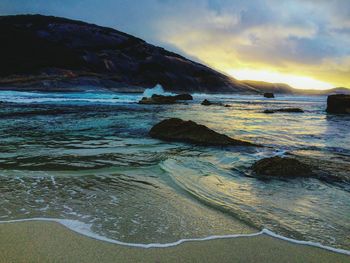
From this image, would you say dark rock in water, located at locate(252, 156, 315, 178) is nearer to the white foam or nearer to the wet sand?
the white foam

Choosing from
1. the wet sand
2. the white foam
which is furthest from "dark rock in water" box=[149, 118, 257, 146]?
the wet sand

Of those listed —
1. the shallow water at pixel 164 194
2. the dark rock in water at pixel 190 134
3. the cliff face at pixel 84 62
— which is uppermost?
the cliff face at pixel 84 62

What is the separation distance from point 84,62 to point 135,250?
8625 cm

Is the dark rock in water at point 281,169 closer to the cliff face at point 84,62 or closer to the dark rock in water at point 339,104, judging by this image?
the dark rock in water at point 339,104

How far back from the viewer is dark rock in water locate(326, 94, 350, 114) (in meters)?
29.0

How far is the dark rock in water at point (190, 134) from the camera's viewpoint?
1005 cm

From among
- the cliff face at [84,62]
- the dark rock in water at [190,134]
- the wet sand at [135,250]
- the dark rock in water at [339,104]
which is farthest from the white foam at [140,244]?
the cliff face at [84,62]

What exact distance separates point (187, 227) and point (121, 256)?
0.98 metres

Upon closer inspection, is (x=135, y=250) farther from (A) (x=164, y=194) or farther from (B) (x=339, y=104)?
(B) (x=339, y=104)

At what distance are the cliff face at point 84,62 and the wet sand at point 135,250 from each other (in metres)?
63.3

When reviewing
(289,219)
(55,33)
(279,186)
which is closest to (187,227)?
(289,219)

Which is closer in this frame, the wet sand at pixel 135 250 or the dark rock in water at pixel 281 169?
the wet sand at pixel 135 250

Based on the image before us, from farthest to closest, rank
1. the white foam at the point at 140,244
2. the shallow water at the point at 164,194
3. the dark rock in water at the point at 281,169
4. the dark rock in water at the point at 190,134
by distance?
the dark rock in water at the point at 190,134
the dark rock in water at the point at 281,169
the shallow water at the point at 164,194
the white foam at the point at 140,244

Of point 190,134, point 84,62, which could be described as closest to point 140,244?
point 190,134
